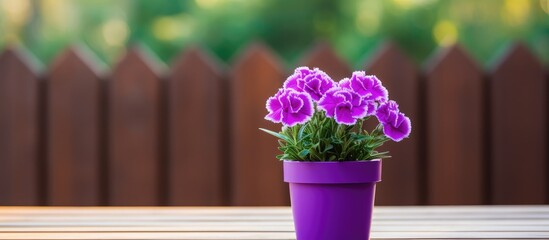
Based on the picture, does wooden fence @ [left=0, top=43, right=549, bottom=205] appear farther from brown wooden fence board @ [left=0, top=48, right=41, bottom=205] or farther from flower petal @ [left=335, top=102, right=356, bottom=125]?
flower petal @ [left=335, top=102, right=356, bottom=125]

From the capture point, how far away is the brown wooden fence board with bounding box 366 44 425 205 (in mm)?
2439

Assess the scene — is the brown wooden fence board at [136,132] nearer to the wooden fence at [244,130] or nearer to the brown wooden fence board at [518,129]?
the wooden fence at [244,130]

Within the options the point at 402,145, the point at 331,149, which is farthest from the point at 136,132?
the point at 331,149

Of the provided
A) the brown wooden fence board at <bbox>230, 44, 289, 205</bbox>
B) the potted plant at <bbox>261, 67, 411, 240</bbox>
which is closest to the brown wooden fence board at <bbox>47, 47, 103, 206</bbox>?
the brown wooden fence board at <bbox>230, 44, 289, 205</bbox>

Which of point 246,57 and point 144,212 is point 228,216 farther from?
point 246,57

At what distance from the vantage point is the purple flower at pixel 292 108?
105cm

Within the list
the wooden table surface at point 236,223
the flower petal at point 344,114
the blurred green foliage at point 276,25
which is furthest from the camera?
the blurred green foliage at point 276,25

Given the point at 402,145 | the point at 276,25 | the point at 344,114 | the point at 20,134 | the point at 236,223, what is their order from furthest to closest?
the point at 276,25, the point at 20,134, the point at 402,145, the point at 236,223, the point at 344,114

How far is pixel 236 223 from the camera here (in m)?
1.53

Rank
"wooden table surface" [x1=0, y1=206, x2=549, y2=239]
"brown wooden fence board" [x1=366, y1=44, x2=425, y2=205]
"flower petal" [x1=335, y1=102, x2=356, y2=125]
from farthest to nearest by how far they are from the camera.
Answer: "brown wooden fence board" [x1=366, y1=44, x2=425, y2=205], "wooden table surface" [x1=0, y1=206, x2=549, y2=239], "flower petal" [x1=335, y1=102, x2=356, y2=125]

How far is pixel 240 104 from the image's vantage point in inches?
97.2

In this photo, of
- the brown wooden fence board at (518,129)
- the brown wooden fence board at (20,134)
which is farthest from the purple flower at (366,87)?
the brown wooden fence board at (20,134)

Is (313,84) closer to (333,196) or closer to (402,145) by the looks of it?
(333,196)

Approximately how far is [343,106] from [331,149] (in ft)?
0.30
